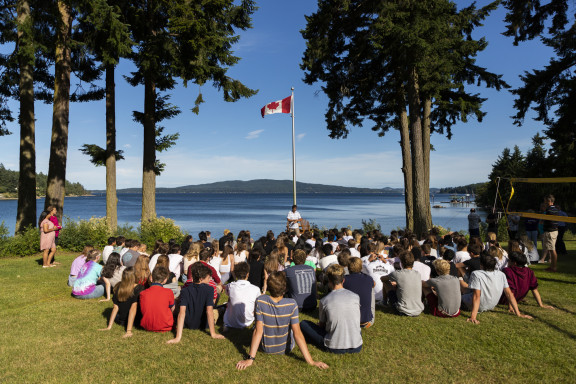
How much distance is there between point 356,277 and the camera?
205 inches

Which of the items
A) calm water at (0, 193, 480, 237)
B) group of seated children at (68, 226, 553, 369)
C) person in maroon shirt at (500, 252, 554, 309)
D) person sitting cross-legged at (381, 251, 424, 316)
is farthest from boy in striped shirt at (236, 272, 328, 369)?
calm water at (0, 193, 480, 237)

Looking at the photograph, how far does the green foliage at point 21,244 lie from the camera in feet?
39.7

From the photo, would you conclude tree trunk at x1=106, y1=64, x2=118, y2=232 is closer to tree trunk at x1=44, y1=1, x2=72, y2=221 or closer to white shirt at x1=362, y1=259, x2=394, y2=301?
tree trunk at x1=44, y1=1, x2=72, y2=221

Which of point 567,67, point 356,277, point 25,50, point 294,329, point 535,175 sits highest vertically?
point 567,67

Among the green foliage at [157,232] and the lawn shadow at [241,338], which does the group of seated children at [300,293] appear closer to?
the lawn shadow at [241,338]

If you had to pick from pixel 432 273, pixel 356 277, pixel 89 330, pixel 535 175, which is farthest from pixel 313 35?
pixel 535 175

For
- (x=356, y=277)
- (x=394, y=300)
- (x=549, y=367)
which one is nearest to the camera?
(x=549, y=367)

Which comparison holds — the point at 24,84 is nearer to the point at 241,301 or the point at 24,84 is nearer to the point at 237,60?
the point at 237,60

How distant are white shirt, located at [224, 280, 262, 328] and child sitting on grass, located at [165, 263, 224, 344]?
0.30 m

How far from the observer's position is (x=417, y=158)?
1488 cm

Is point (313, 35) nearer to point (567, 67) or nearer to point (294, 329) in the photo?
point (567, 67)

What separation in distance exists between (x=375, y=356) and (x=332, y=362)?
58cm

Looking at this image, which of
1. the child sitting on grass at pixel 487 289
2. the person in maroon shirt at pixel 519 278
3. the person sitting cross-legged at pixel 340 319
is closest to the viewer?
the person sitting cross-legged at pixel 340 319

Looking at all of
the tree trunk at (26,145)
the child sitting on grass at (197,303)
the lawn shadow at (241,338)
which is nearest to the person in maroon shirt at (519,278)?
the lawn shadow at (241,338)
